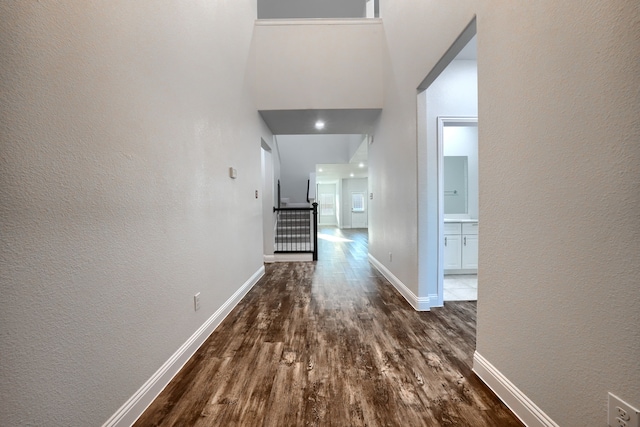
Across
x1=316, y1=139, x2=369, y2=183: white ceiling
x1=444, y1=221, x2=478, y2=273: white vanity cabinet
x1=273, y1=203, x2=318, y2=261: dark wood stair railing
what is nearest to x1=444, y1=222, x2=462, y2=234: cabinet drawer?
x1=444, y1=221, x2=478, y2=273: white vanity cabinet

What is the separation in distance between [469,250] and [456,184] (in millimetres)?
1022

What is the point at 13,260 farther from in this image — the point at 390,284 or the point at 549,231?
the point at 390,284

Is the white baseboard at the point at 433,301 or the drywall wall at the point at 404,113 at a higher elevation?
the drywall wall at the point at 404,113

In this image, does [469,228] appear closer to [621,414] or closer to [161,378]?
[621,414]

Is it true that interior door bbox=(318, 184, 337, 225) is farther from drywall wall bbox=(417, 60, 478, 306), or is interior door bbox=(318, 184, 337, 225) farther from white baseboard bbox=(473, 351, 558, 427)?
white baseboard bbox=(473, 351, 558, 427)

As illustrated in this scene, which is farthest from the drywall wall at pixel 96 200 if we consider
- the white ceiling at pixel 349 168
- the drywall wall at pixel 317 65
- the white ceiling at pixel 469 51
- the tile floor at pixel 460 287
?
the white ceiling at pixel 349 168

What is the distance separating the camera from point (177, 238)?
183 centimetres

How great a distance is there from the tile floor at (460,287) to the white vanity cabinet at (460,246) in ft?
0.35

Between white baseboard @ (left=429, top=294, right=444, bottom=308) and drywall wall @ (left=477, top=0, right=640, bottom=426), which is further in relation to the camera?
white baseboard @ (left=429, top=294, right=444, bottom=308)

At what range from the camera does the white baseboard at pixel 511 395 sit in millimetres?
1279

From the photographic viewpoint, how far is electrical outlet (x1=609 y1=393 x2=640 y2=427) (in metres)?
0.90

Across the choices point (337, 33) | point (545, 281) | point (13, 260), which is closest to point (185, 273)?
point (13, 260)

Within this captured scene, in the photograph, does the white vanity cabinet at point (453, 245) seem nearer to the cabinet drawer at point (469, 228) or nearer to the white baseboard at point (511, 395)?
the cabinet drawer at point (469, 228)

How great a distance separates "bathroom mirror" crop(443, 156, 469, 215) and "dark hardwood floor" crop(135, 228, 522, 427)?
5.84ft
